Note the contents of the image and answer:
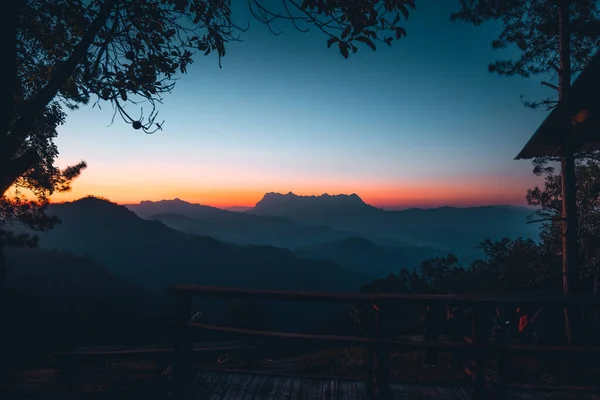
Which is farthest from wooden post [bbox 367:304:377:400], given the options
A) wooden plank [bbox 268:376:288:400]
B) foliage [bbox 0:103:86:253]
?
foliage [bbox 0:103:86:253]

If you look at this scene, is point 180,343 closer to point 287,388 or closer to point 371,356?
point 287,388

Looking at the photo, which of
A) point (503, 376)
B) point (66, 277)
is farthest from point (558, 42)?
point (66, 277)

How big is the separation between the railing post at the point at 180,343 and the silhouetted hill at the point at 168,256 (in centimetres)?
11130

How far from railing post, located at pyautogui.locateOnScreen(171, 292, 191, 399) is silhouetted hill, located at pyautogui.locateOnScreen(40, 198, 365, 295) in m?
111

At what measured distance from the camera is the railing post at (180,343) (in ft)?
15.8

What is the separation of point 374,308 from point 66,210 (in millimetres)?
182628

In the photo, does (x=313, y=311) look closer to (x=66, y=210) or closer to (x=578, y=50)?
(x=578, y=50)

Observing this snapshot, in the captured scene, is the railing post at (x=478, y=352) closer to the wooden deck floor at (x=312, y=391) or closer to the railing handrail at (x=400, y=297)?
the railing handrail at (x=400, y=297)

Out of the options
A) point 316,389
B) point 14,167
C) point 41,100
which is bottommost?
point 316,389

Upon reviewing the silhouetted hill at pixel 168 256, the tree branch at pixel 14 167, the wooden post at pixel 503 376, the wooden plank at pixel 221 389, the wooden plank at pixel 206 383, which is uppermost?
the tree branch at pixel 14 167

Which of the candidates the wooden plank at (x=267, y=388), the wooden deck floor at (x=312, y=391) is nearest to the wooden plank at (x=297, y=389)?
the wooden deck floor at (x=312, y=391)

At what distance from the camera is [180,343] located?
4.84m

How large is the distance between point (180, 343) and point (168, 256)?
137m

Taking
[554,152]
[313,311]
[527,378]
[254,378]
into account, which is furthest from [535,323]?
[313,311]
